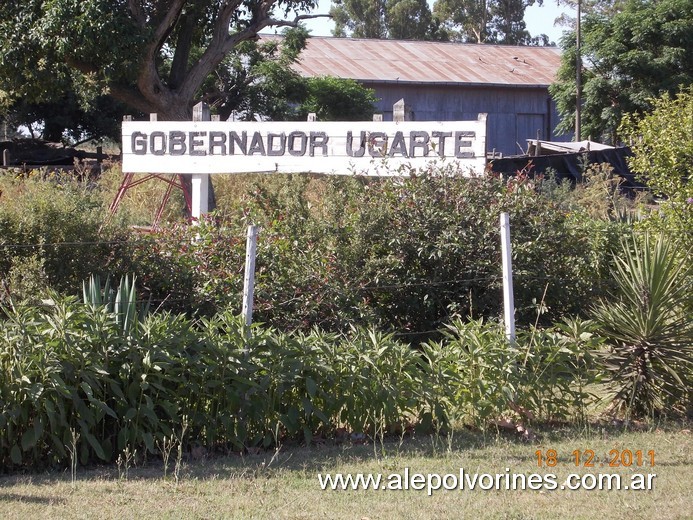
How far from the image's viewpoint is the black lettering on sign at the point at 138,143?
11383 mm

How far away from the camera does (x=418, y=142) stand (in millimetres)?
9859

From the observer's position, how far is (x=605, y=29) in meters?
33.4

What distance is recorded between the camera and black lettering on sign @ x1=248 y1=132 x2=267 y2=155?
35.0 ft

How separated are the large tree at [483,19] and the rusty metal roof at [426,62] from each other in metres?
18.7

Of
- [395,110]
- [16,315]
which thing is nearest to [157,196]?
[395,110]

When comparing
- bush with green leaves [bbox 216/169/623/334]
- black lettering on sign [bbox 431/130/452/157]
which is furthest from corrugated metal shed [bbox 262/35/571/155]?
bush with green leaves [bbox 216/169/623/334]

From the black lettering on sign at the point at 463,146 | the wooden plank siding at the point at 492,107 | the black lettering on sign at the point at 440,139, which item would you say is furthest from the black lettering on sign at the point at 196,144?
the wooden plank siding at the point at 492,107

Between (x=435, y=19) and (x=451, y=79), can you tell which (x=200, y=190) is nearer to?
(x=451, y=79)

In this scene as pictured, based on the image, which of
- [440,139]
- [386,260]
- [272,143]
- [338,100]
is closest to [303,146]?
[272,143]

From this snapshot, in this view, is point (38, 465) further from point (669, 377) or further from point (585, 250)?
point (585, 250)

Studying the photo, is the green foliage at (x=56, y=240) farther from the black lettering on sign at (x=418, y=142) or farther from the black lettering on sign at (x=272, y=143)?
the black lettering on sign at (x=418, y=142)

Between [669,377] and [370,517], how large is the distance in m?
3.31
